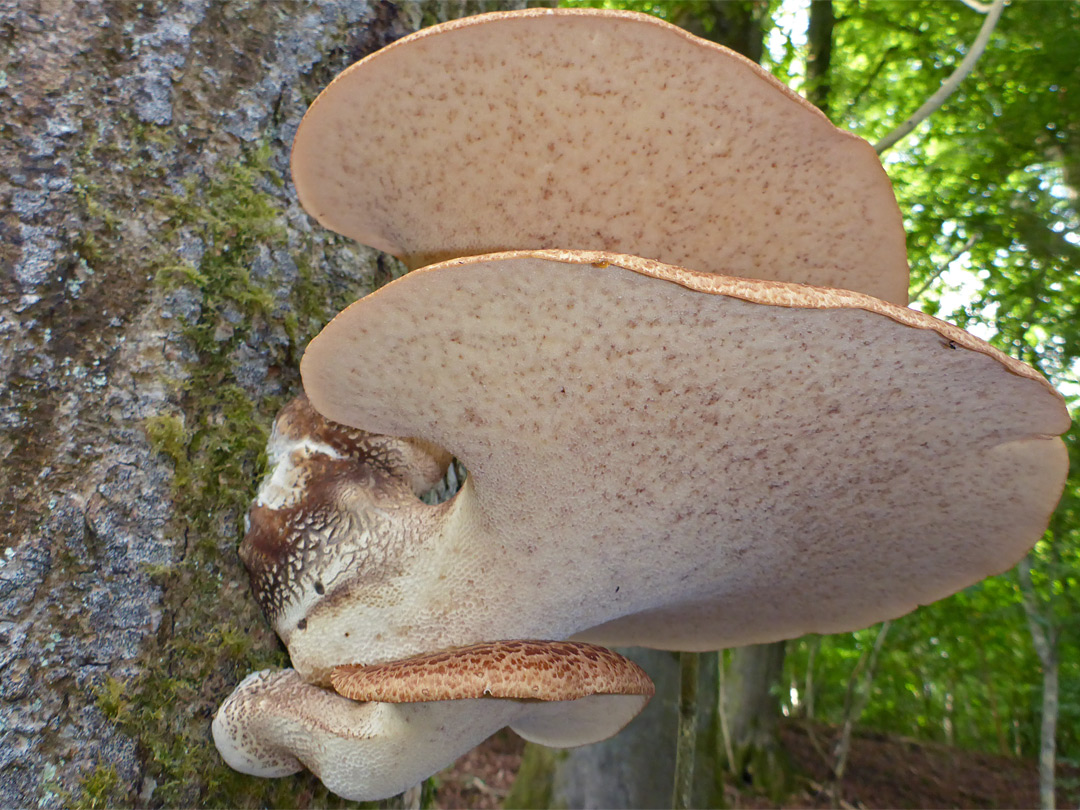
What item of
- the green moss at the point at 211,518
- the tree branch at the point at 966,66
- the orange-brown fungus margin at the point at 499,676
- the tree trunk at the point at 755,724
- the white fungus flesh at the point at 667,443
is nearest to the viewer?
the white fungus flesh at the point at 667,443

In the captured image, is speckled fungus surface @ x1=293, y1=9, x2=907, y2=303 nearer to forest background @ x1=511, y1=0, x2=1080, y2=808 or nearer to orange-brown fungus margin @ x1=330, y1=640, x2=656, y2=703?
orange-brown fungus margin @ x1=330, y1=640, x2=656, y2=703

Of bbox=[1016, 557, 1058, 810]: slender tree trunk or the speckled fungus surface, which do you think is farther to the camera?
bbox=[1016, 557, 1058, 810]: slender tree trunk

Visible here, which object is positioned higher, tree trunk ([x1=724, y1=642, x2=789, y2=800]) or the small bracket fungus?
the small bracket fungus

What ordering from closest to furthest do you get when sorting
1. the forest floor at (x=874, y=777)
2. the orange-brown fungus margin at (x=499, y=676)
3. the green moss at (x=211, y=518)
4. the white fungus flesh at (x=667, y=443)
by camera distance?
the white fungus flesh at (x=667, y=443) → the orange-brown fungus margin at (x=499, y=676) → the green moss at (x=211, y=518) → the forest floor at (x=874, y=777)

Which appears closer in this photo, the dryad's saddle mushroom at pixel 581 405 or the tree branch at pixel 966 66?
the dryad's saddle mushroom at pixel 581 405

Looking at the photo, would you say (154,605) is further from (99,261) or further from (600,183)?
(600,183)

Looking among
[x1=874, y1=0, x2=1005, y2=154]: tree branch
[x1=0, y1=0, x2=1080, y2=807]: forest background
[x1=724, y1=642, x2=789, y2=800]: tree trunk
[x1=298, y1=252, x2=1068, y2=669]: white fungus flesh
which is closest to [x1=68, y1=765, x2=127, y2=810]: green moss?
[x1=0, y1=0, x2=1080, y2=807]: forest background

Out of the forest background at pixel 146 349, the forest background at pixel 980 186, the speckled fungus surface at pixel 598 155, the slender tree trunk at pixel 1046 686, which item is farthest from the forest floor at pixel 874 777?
the speckled fungus surface at pixel 598 155

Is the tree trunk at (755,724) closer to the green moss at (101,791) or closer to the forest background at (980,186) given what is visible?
the forest background at (980,186)
